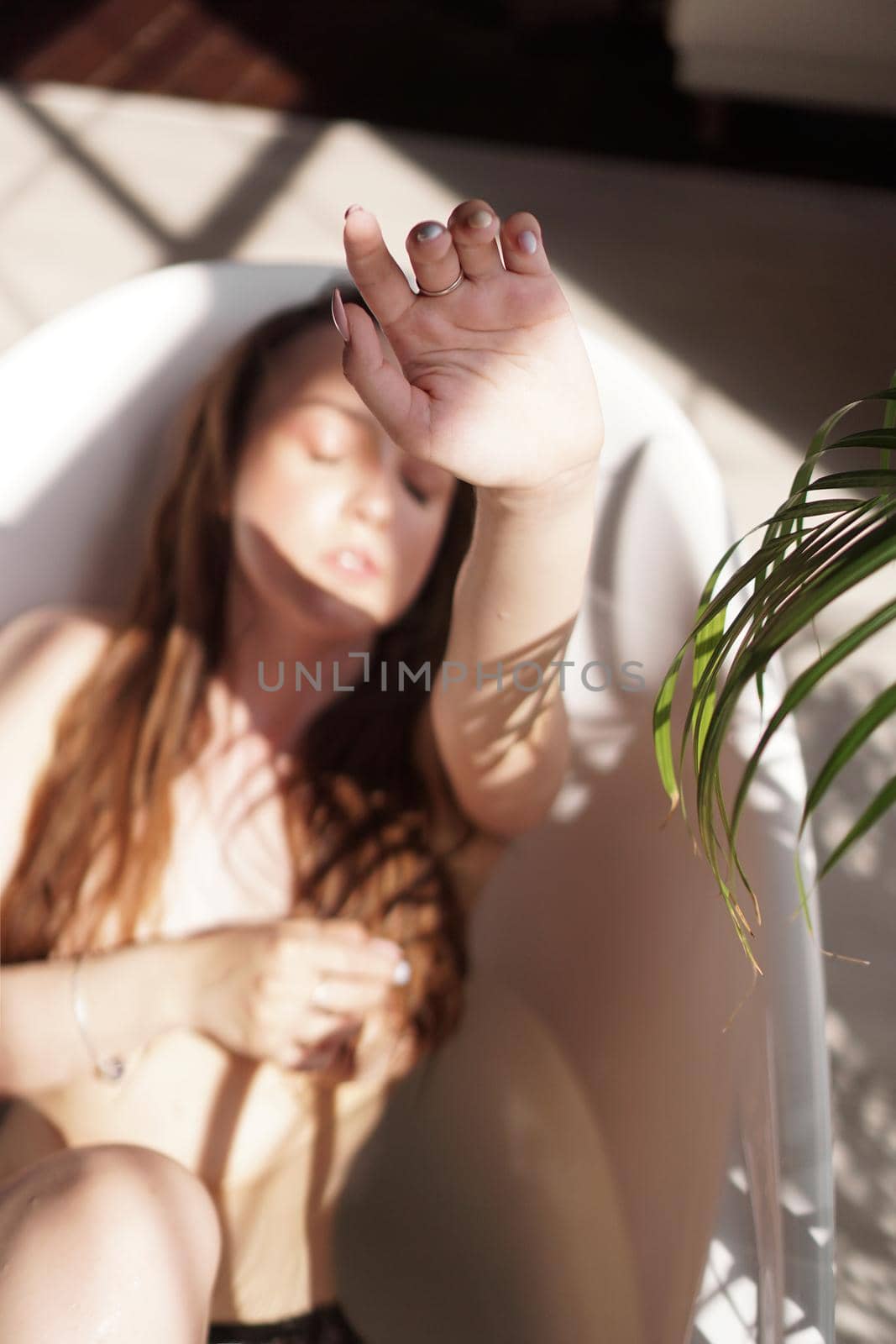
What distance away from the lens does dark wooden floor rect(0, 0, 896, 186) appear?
2.43 meters

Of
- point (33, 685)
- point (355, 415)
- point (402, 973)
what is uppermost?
point (355, 415)

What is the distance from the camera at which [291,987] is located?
100 centimetres

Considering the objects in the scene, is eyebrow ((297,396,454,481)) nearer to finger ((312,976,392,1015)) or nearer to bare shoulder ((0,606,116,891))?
bare shoulder ((0,606,116,891))

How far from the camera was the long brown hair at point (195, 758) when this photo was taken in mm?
1058

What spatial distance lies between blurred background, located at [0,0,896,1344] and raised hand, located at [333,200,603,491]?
3.32ft

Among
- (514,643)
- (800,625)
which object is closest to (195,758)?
(514,643)

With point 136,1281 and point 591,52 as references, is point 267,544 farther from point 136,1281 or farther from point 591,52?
point 591,52

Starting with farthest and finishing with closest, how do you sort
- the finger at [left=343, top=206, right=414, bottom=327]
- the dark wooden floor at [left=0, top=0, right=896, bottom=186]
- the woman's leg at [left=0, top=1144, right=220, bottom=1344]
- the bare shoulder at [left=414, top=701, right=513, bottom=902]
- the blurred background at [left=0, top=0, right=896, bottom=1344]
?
1. the dark wooden floor at [left=0, top=0, right=896, bottom=186]
2. the blurred background at [left=0, top=0, right=896, bottom=1344]
3. the bare shoulder at [left=414, top=701, right=513, bottom=902]
4. the woman's leg at [left=0, top=1144, right=220, bottom=1344]
5. the finger at [left=343, top=206, right=414, bottom=327]

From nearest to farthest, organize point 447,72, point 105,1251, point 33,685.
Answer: point 105,1251
point 33,685
point 447,72

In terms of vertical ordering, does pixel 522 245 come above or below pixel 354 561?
above

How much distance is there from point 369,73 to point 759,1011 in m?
2.23

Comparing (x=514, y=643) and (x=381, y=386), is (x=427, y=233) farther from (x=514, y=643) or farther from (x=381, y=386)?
(x=514, y=643)

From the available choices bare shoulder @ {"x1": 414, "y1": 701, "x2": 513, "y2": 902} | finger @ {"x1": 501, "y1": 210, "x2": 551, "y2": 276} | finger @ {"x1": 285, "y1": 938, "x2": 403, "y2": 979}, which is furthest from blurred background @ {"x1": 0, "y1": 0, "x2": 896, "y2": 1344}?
finger @ {"x1": 501, "y1": 210, "x2": 551, "y2": 276}

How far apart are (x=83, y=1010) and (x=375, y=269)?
62cm
